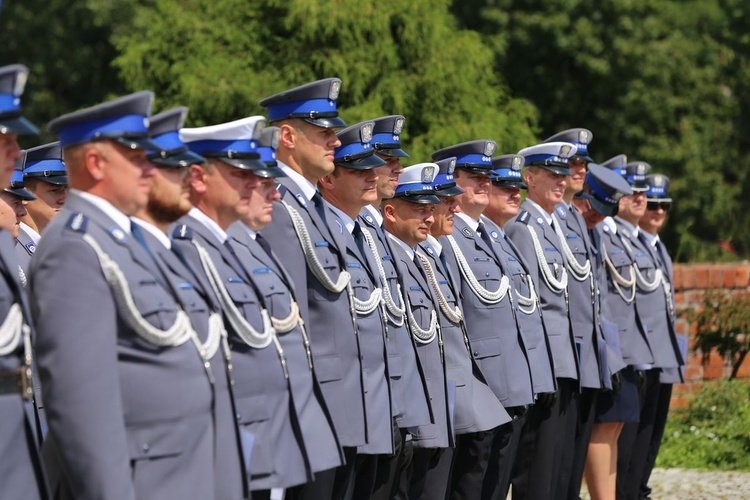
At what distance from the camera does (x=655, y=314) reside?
29.8 feet

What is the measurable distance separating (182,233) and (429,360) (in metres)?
2.17

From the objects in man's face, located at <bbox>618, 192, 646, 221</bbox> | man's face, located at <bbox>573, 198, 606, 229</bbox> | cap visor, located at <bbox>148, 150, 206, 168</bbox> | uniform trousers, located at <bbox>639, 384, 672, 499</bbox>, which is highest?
cap visor, located at <bbox>148, 150, 206, 168</bbox>

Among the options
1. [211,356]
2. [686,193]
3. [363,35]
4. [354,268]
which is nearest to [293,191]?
[354,268]

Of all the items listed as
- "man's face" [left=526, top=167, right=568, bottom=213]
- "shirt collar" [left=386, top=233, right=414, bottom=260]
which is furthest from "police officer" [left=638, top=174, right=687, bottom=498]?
"shirt collar" [left=386, top=233, right=414, bottom=260]

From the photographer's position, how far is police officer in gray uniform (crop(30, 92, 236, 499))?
12.5 ft

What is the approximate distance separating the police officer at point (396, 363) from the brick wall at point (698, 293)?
5.78 meters

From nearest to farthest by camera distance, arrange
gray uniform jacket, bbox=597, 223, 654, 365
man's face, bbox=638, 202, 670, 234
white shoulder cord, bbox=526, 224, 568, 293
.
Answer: white shoulder cord, bbox=526, 224, 568, 293, gray uniform jacket, bbox=597, 223, 654, 365, man's face, bbox=638, 202, 670, 234

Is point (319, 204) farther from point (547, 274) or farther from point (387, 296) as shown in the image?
point (547, 274)

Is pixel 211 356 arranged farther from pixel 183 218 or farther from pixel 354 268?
pixel 354 268

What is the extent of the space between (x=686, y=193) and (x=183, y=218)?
57.2ft

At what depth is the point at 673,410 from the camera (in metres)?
11.7

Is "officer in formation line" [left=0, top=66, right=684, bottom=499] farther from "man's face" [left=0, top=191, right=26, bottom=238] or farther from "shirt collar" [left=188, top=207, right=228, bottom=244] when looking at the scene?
"man's face" [left=0, top=191, right=26, bottom=238]

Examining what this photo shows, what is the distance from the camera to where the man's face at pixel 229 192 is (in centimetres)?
486

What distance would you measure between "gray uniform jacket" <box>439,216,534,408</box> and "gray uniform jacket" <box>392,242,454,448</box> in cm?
52
